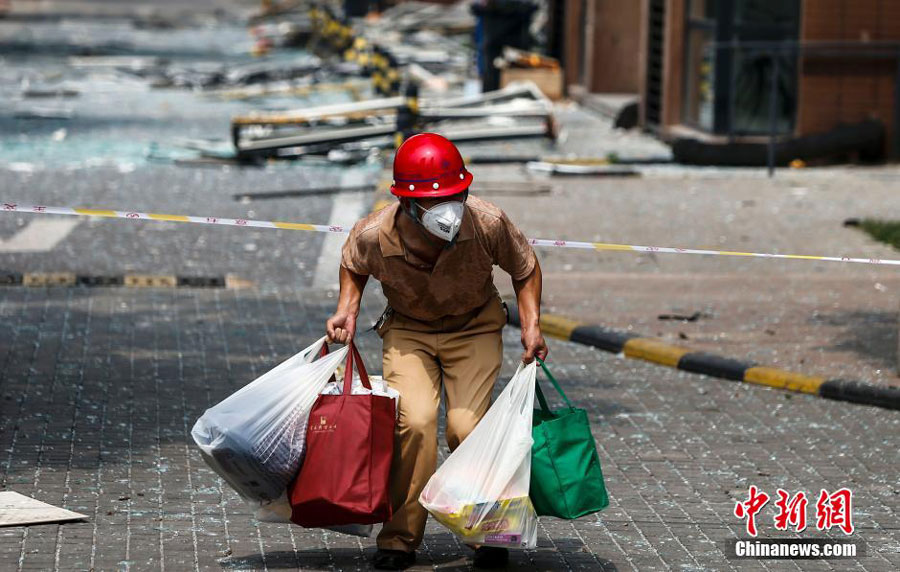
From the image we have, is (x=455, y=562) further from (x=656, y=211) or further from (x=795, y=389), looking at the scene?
(x=656, y=211)

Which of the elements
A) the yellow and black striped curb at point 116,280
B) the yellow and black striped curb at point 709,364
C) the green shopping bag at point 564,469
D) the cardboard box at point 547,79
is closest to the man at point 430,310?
the green shopping bag at point 564,469

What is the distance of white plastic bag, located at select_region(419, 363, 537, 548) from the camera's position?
18.2 feet

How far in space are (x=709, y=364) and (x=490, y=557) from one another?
3.84m

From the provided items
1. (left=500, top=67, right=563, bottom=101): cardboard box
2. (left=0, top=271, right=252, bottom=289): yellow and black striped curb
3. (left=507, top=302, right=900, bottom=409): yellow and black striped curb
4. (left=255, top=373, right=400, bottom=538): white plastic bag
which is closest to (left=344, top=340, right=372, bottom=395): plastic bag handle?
(left=255, top=373, right=400, bottom=538): white plastic bag

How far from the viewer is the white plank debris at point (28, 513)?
6.41 m

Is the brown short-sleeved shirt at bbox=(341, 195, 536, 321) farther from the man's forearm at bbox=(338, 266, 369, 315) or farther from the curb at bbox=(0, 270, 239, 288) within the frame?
the curb at bbox=(0, 270, 239, 288)

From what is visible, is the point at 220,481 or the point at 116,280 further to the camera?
the point at 116,280

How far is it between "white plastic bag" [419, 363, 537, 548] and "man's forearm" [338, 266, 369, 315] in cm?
64

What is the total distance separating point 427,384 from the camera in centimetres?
589

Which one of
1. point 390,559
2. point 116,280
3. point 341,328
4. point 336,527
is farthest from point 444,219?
point 116,280

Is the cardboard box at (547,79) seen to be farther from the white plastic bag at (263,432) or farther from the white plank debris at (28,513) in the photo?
the white plastic bag at (263,432)

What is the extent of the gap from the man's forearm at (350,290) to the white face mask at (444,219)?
42 cm

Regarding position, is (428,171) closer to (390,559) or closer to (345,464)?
(345,464)

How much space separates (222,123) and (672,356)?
1531cm
